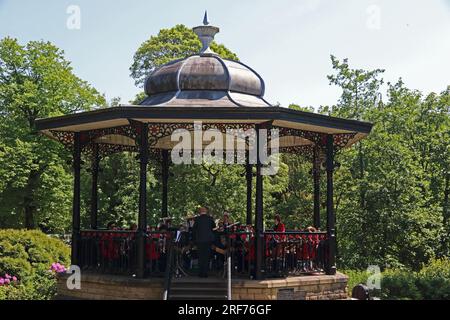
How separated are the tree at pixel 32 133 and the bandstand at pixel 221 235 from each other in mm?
11675

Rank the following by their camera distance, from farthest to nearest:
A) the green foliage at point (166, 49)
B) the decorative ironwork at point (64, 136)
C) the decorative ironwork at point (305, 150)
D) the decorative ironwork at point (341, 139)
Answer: the green foliage at point (166, 49), the decorative ironwork at point (305, 150), the decorative ironwork at point (64, 136), the decorative ironwork at point (341, 139)

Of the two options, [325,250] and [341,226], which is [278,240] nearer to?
[325,250]

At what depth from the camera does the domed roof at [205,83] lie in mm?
14586

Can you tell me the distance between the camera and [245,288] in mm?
12789

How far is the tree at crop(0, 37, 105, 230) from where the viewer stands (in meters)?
26.8

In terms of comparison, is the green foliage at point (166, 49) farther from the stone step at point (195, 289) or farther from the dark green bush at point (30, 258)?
the stone step at point (195, 289)

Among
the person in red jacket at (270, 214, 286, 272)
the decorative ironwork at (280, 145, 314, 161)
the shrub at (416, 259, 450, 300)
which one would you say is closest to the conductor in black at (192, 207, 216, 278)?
the person in red jacket at (270, 214, 286, 272)

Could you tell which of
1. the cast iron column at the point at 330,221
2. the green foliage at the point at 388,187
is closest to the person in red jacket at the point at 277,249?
the cast iron column at the point at 330,221

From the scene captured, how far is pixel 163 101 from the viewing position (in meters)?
14.5

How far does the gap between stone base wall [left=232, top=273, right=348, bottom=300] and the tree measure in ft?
52.9

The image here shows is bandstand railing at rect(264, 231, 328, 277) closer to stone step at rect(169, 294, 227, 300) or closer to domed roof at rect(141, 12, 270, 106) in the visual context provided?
stone step at rect(169, 294, 227, 300)

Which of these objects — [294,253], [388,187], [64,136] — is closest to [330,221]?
[294,253]
